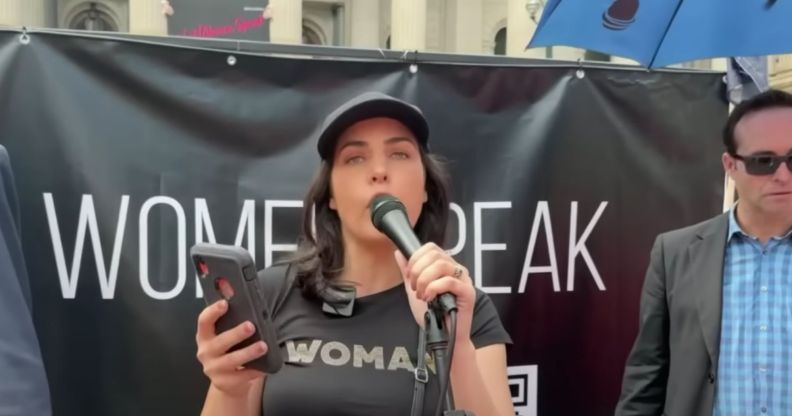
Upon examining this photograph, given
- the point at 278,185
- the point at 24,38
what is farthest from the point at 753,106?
the point at 24,38

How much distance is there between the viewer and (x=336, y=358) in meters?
1.67

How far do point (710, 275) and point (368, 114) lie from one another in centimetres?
132

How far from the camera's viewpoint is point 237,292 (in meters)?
1.29

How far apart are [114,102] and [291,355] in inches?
47.9

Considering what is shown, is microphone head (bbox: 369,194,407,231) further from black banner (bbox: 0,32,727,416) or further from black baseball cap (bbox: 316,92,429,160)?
black banner (bbox: 0,32,727,416)

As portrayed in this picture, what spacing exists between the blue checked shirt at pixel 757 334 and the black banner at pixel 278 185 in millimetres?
610

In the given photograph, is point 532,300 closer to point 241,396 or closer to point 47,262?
point 241,396

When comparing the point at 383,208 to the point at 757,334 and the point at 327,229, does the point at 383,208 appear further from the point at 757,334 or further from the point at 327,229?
the point at 757,334

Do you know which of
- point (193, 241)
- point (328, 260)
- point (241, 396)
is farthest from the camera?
point (193, 241)

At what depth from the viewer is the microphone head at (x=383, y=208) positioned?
145 cm

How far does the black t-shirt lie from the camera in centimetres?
161

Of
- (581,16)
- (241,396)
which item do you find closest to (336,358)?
(241,396)

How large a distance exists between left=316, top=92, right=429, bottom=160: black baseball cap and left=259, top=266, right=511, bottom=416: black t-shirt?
0.39m

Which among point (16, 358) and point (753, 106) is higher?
point (753, 106)
